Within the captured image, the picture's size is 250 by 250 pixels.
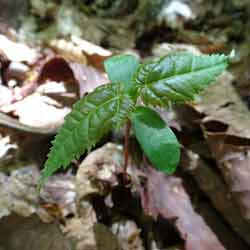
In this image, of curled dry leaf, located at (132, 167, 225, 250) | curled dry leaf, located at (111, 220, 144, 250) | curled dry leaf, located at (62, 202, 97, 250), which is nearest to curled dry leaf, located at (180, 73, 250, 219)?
curled dry leaf, located at (132, 167, 225, 250)

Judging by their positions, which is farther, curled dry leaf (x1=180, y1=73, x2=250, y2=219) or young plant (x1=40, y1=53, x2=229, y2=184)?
curled dry leaf (x1=180, y1=73, x2=250, y2=219)

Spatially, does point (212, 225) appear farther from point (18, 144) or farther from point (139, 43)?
point (139, 43)

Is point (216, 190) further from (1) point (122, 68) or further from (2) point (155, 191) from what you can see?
(1) point (122, 68)

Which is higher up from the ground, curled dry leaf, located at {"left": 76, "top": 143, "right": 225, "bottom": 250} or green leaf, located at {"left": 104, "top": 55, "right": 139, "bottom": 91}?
green leaf, located at {"left": 104, "top": 55, "right": 139, "bottom": 91}

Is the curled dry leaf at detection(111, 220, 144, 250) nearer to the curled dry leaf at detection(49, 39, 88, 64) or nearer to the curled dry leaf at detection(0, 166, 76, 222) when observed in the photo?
the curled dry leaf at detection(0, 166, 76, 222)

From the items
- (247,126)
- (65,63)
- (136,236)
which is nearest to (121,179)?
(136,236)

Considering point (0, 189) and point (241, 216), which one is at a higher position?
point (0, 189)

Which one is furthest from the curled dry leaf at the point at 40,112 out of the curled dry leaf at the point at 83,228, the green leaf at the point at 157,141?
the green leaf at the point at 157,141
